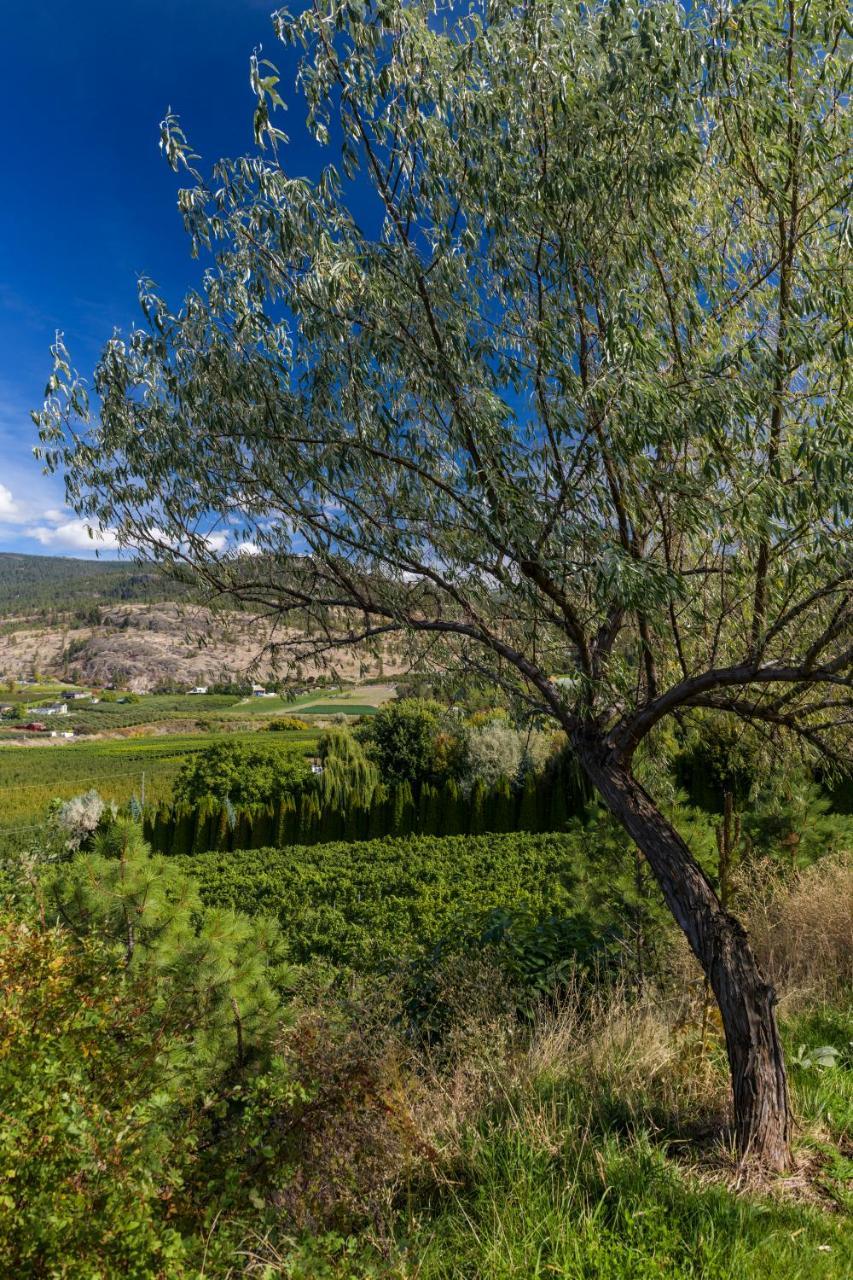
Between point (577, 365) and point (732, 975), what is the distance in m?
2.78

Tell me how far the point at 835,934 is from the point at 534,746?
1245cm

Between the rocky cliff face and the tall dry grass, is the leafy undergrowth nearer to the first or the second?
the tall dry grass

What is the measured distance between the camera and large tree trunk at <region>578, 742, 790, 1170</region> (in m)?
2.59

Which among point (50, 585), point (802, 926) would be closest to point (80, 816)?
point (802, 926)

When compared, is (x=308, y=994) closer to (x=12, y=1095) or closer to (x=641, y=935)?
(x=641, y=935)

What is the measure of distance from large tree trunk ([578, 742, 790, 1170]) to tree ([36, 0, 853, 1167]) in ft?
0.04

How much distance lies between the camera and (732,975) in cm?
278

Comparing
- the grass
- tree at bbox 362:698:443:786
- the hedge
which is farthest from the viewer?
tree at bbox 362:698:443:786

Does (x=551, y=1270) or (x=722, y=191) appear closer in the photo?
(x=551, y=1270)

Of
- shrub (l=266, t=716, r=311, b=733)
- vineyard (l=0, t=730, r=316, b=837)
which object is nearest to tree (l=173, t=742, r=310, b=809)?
vineyard (l=0, t=730, r=316, b=837)

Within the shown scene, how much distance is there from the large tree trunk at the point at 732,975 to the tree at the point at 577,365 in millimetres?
12

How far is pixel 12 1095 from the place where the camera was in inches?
67.6

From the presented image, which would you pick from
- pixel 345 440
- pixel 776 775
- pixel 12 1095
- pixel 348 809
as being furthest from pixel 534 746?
pixel 12 1095

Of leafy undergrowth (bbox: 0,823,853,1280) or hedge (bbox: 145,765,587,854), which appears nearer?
leafy undergrowth (bbox: 0,823,853,1280)
